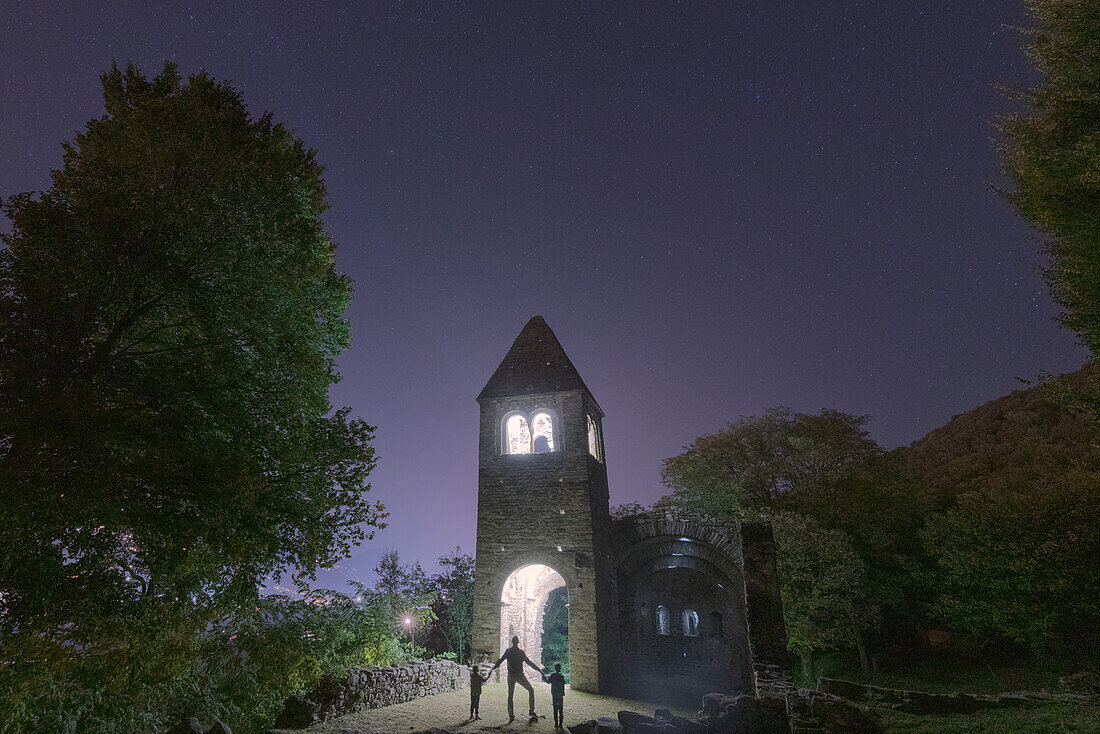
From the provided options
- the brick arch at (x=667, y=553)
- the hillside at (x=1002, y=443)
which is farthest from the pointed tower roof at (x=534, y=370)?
the hillside at (x=1002, y=443)

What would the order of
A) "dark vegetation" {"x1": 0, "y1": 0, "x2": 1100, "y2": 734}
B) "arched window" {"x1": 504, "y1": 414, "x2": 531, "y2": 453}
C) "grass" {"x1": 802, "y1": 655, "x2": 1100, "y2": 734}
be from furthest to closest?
"arched window" {"x1": 504, "y1": 414, "x2": 531, "y2": 453} → "grass" {"x1": 802, "y1": 655, "x2": 1100, "y2": 734} → "dark vegetation" {"x1": 0, "y1": 0, "x2": 1100, "y2": 734}

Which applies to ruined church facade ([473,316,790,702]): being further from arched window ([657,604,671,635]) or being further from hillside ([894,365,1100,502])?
hillside ([894,365,1100,502])

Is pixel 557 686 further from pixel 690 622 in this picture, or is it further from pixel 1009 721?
pixel 690 622

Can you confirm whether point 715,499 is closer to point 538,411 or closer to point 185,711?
point 538,411

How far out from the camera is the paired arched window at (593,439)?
66.6ft

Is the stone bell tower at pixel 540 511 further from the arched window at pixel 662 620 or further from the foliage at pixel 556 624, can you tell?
the arched window at pixel 662 620

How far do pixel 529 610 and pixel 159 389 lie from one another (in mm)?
15427

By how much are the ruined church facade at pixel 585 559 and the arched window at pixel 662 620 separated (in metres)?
0.04

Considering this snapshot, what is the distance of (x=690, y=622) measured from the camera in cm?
2205

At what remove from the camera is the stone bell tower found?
55.2 feet

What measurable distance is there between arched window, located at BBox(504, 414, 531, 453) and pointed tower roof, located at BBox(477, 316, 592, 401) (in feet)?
3.57

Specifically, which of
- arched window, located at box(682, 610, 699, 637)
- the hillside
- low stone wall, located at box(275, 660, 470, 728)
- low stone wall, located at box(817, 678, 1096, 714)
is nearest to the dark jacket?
low stone wall, located at box(275, 660, 470, 728)

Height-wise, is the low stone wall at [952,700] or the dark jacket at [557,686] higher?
the dark jacket at [557,686]

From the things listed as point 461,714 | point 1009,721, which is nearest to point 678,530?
point 461,714
